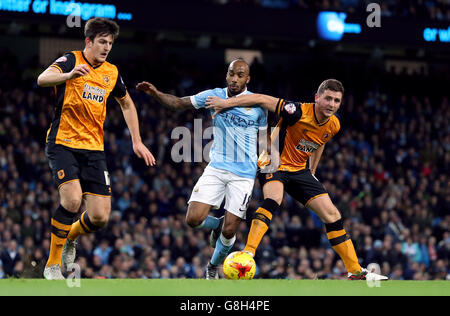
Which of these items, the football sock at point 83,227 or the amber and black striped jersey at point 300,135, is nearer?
the football sock at point 83,227

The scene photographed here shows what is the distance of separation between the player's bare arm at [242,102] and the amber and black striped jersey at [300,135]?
0.80 feet

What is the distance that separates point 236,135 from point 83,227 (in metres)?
1.96

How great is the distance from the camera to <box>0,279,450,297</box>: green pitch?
16.6 ft

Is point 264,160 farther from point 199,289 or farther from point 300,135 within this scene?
point 199,289

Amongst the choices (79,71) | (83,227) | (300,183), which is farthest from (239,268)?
(79,71)

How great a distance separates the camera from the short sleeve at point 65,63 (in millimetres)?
6672

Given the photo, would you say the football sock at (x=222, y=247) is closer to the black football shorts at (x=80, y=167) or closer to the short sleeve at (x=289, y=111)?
Answer: the short sleeve at (x=289, y=111)

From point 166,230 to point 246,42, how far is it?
10.4m

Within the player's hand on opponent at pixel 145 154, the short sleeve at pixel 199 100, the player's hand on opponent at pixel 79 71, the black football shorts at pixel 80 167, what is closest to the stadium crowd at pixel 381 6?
the short sleeve at pixel 199 100

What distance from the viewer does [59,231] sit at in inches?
267

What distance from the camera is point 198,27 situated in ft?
61.9

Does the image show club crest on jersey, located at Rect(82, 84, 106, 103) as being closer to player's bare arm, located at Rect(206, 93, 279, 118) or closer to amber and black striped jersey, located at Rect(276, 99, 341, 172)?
player's bare arm, located at Rect(206, 93, 279, 118)
